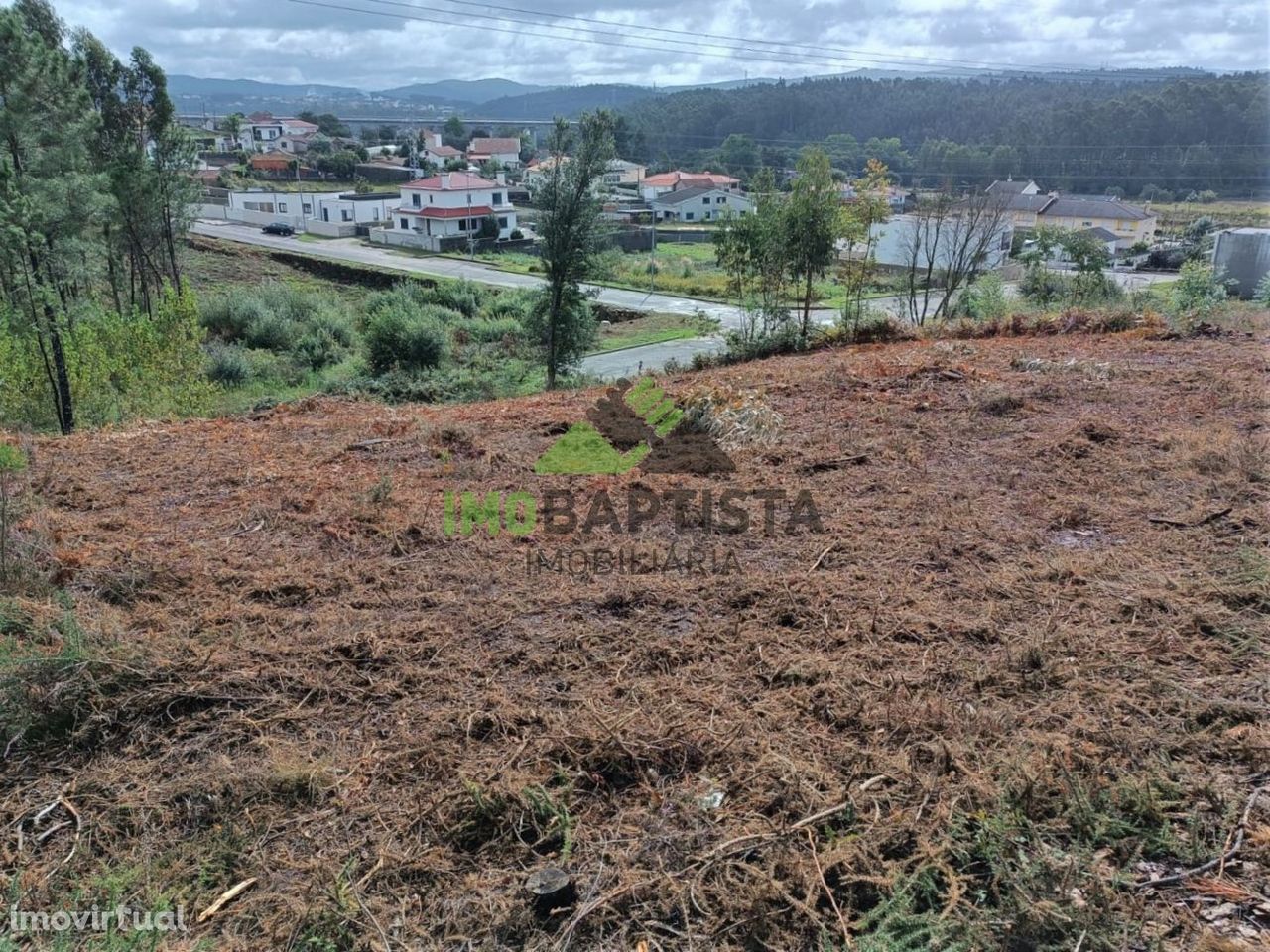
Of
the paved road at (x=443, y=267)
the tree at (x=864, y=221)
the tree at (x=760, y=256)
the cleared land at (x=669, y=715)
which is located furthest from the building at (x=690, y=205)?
the cleared land at (x=669, y=715)

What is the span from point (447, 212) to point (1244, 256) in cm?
3401

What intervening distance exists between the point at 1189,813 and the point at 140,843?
3021mm

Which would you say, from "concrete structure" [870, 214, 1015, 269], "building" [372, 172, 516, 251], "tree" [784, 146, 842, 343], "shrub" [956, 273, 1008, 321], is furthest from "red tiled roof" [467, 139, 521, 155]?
"tree" [784, 146, 842, 343]

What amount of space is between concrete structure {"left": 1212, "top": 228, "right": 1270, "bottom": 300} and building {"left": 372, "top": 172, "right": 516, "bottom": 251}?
32.2 m

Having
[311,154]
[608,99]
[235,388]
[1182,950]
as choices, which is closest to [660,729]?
[1182,950]

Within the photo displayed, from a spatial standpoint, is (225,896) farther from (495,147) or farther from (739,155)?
(495,147)

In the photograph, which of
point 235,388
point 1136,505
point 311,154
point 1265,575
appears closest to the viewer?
point 1265,575

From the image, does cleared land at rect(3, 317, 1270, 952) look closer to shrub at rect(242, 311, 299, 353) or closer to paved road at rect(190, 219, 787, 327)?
shrub at rect(242, 311, 299, 353)

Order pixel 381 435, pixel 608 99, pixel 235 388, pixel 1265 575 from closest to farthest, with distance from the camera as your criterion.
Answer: pixel 1265 575 < pixel 381 435 < pixel 235 388 < pixel 608 99

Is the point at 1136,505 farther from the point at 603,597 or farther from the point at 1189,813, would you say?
the point at 603,597

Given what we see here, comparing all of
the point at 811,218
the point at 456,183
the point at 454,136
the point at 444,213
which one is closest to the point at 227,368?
the point at 811,218

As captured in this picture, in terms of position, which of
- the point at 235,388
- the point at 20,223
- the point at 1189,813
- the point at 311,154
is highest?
the point at 311,154

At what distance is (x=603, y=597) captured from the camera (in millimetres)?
3346

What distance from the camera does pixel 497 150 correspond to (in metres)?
82.9
